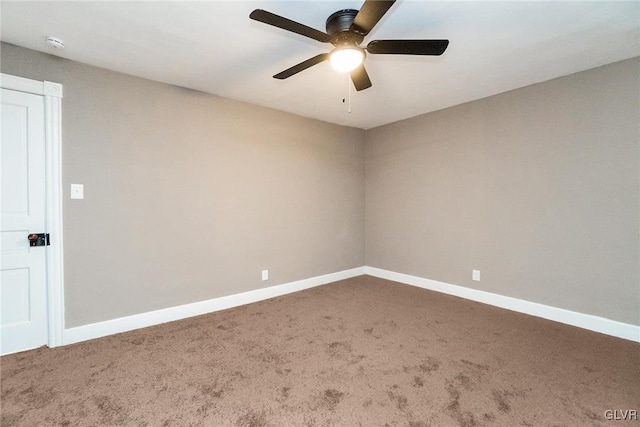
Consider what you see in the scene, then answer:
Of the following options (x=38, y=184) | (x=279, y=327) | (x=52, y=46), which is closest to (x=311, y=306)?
(x=279, y=327)

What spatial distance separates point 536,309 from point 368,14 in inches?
130

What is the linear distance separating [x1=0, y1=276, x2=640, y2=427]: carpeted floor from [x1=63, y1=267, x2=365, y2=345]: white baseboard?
10 centimetres

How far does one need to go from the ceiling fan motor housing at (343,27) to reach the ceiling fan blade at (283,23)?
65 millimetres

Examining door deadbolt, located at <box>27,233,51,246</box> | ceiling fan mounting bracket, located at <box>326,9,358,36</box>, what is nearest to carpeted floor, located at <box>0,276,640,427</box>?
door deadbolt, located at <box>27,233,51,246</box>

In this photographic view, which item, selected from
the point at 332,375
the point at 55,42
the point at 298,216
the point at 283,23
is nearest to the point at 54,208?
the point at 55,42

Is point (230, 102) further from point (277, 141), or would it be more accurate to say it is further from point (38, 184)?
point (38, 184)

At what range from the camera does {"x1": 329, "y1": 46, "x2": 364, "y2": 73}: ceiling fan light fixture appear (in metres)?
1.90

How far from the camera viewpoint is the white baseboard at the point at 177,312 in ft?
8.40

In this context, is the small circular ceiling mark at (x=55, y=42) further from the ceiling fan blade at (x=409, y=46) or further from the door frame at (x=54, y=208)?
the ceiling fan blade at (x=409, y=46)

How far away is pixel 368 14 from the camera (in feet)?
5.14

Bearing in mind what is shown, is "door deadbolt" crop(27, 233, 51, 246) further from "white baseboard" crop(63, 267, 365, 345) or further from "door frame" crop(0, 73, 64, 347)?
"white baseboard" crop(63, 267, 365, 345)

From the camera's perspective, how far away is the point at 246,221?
140 inches

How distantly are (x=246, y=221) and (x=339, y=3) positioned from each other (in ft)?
8.12

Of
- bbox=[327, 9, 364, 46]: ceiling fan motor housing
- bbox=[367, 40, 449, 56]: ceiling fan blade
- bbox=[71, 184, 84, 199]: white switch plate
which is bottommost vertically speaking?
bbox=[71, 184, 84, 199]: white switch plate
